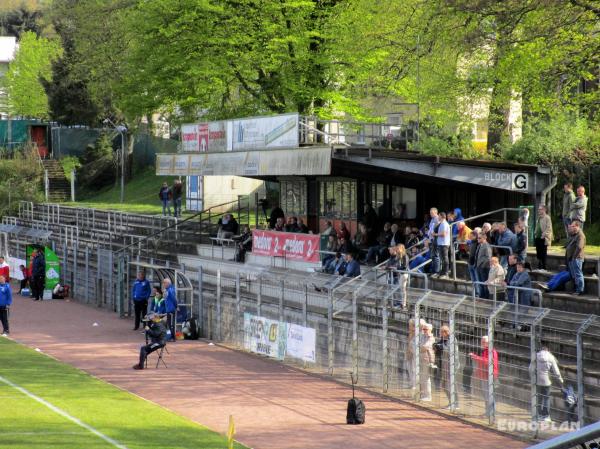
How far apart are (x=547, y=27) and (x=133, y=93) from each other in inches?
893

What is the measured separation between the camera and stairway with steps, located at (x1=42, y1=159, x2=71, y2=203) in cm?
6888

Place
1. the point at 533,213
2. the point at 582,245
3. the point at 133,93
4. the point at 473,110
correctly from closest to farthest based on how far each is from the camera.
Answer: the point at 582,245 < the point at 533,213 < the point at 473,110 < the point at 133,93

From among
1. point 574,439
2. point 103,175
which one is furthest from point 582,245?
point 103,175

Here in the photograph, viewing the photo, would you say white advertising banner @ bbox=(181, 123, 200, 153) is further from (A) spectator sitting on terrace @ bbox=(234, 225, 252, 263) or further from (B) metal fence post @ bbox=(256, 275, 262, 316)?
(B) metal fence post @ bbox=(256, 275, 262, 316)

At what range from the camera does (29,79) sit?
86625 mm

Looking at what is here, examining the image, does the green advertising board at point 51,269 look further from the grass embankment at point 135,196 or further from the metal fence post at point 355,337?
the metal fence post at point 355,337

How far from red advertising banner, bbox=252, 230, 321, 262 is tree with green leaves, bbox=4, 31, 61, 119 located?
184 ft

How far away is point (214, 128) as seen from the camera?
36.7 m

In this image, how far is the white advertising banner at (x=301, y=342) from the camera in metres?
22.8

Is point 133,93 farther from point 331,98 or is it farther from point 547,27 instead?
point 547,27

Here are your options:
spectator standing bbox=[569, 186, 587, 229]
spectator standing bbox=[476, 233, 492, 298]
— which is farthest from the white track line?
spectator standing bbox=[569, 186, 587, 229]

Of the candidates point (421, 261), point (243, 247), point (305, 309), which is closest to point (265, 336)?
point (305, 309)

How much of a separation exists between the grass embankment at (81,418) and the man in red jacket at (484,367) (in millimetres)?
4305

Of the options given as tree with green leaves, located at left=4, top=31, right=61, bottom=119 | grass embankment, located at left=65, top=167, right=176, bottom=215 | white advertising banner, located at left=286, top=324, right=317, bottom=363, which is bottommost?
white advertising banner, located at left=286, top=324, right=317, bottom=363
